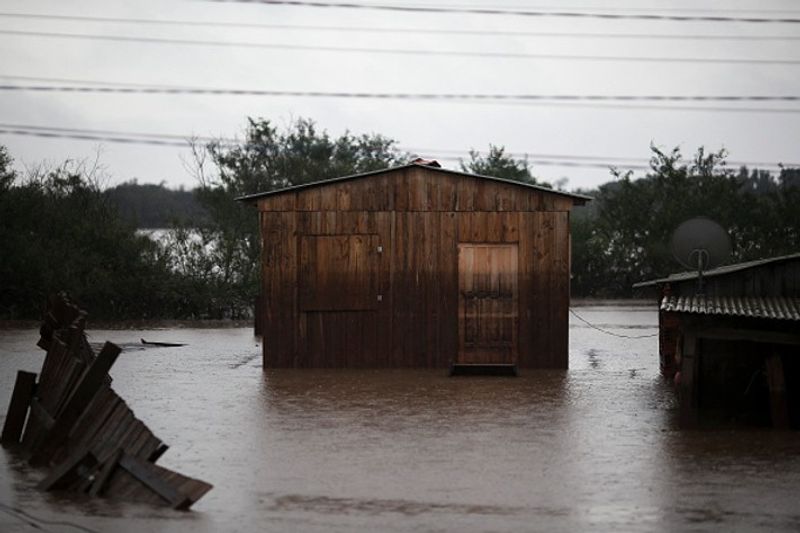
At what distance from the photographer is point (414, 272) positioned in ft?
79.4

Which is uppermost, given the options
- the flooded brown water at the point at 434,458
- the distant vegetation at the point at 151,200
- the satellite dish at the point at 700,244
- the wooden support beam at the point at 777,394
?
the distant vegetation at the point at 151,200

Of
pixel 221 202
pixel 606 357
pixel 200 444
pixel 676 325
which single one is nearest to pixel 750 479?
pixel 200 444

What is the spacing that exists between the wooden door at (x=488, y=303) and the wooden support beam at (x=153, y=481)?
13.0 meters

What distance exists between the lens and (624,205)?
52812 mm

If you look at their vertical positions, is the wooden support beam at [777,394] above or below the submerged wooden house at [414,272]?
below

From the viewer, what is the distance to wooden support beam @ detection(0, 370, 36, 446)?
1496 centimetres

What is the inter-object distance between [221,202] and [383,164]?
1188cm

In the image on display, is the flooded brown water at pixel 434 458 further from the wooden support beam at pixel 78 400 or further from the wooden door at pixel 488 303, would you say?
the wooden door at pixel 488 303

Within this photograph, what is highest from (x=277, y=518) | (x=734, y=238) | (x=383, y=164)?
(x=383, y=164)

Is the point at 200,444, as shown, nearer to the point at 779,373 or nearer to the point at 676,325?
the point at 779,373

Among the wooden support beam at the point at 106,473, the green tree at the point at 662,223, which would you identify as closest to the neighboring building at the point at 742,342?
the wooden support beam at the point at 106,473

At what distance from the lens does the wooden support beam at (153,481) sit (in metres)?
11.2

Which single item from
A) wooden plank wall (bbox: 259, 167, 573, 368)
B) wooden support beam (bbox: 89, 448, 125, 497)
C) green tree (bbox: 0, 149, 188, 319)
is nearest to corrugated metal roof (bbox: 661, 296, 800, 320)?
wooden plank wall (bbox: 259, 167, 573, 368)

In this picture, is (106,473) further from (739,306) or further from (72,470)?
(739,306)
